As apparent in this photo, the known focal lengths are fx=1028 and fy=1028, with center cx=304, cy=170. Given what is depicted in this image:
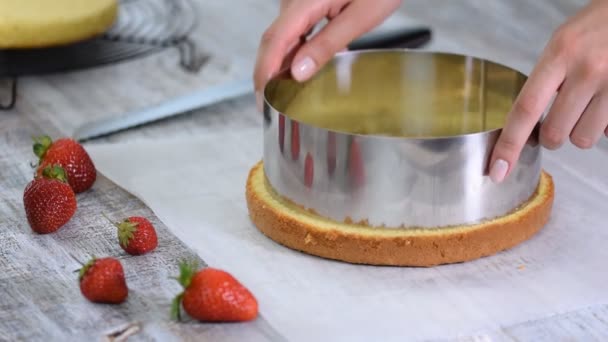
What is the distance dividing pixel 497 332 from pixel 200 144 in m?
0.71

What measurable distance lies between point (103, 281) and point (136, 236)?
132 millimetres

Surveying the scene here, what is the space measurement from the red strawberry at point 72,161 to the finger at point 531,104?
0.61m

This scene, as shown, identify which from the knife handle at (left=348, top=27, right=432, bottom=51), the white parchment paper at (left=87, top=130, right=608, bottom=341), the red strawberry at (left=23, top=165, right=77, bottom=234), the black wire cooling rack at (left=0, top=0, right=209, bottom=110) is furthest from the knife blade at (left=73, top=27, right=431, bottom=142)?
the red strawberry at (left=23, top=165, right=77, bottom=234)

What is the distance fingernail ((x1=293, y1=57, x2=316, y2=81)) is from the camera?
148 cm

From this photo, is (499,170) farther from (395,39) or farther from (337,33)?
(395,39)

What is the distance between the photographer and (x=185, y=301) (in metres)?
1.16

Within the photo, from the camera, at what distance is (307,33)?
63.9 inches

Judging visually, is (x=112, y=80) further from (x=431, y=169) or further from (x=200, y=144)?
(x=431, y=169)

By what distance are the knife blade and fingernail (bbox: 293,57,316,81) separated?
0.35 metres

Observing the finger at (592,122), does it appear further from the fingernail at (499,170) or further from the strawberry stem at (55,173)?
the strawberry stem at (55,173)

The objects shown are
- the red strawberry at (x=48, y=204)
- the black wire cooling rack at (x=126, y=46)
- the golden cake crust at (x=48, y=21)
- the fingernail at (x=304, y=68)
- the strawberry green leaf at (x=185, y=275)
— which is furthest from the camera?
the black wire cooling rack at (x=126, y=46)

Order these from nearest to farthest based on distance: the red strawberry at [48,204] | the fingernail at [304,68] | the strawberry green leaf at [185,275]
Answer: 1. the strawberry green leaf at [185,275]
2. the red strawberry at [48,204]
3. the fingernail at [304,68]

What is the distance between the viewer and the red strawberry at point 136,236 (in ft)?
4.32

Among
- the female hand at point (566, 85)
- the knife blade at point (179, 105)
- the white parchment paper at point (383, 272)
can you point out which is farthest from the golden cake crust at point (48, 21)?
the female hand at point (566, 85)
